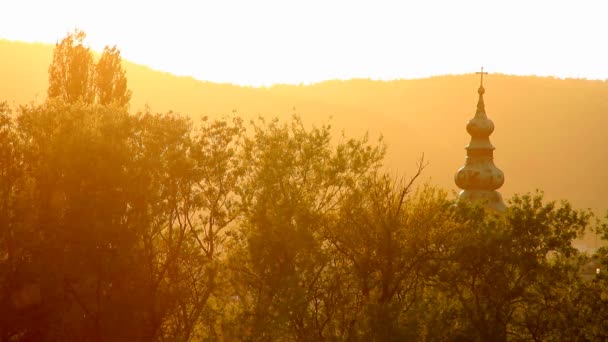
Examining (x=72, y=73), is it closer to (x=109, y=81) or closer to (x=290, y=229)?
(x=109, y=81)

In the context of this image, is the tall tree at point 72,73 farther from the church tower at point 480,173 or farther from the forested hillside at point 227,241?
the church tower at point 480,173

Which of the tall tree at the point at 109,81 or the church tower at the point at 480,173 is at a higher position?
the tall tree at the point at 109,81

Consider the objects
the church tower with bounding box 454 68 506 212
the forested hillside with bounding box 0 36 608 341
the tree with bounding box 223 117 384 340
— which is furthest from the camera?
the church tower with bounding box 454 68 506 212

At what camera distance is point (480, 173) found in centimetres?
5584

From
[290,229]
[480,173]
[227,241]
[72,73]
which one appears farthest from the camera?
[480,173]

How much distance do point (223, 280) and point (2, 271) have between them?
6.99 metres

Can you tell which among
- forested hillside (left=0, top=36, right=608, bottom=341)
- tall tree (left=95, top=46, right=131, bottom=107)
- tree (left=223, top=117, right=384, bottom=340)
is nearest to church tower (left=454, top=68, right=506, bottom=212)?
forested hillside (left=0, top=36, right=608, bottom=341)

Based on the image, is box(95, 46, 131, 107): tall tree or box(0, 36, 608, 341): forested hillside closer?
box(0, 36, 608, 341): forested hillside

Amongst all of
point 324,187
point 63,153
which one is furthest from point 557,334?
point 63,153

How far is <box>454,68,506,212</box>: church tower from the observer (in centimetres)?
5450

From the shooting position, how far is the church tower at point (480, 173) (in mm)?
54500

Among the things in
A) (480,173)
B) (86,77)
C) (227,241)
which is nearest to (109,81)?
(86,77)

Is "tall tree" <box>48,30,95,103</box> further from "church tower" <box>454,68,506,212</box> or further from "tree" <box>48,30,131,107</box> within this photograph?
"church tower" <box>454,68,506,212</box>

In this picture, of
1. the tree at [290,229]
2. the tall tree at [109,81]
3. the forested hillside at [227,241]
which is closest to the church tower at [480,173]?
the forested hillside at [227,241]
